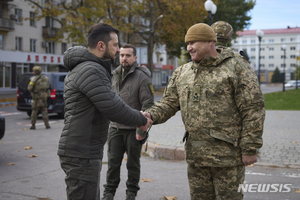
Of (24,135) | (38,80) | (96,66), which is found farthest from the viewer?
(38,80)

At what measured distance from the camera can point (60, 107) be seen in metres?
14.2

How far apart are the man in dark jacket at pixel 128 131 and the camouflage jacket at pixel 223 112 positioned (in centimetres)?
160

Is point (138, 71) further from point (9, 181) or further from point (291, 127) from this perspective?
point (291, 127)

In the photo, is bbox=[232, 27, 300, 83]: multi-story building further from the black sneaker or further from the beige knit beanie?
the beige knit beanie

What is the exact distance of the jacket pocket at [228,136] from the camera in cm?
290

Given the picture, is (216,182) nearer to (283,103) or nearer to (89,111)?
(89,111)

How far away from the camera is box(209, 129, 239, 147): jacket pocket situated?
2.90 metres

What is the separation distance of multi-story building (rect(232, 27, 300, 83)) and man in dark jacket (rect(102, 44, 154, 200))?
373 feet

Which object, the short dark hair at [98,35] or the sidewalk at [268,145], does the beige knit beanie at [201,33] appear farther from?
the sidewalk at [268,145]

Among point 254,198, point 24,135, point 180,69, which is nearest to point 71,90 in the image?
point 180,69

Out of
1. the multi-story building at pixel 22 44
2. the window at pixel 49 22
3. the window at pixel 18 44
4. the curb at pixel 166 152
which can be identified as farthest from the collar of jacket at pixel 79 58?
the window at pixel 49 22

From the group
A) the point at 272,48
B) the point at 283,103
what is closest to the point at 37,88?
the point at 283,103

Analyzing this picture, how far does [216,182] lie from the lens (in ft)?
9.82

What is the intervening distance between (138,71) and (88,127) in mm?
2029
